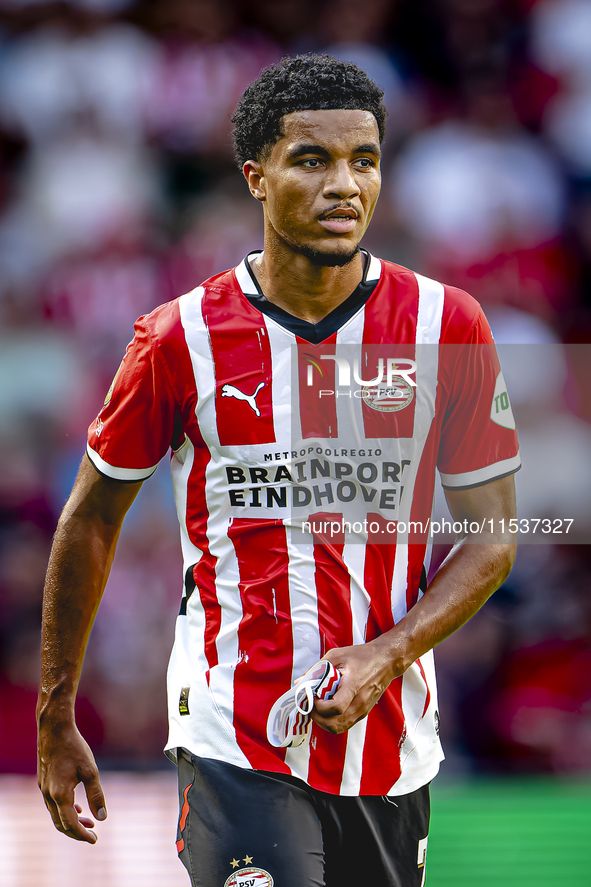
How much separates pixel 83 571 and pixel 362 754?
72cm

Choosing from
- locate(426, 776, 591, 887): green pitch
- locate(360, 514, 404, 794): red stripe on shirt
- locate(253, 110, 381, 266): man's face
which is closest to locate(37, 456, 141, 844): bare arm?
locate(360, 514, 404, 794): red stripe on shirt

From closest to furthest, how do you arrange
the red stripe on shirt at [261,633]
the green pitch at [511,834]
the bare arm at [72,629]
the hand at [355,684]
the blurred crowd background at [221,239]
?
the hand at [355,684]
the red stripe on shirt at [261,633]
the bare arm at [72,629]
the green pitch at [511,834]
the blurred crowd background at [221,239]

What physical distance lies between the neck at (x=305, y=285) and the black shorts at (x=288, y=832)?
1.00m

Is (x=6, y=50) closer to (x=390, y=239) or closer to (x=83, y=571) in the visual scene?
(x=390, y=239)

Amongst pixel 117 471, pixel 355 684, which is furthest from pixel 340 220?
pixel 355 684

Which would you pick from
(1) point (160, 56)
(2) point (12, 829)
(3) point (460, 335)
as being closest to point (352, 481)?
(3) point (460, 335)

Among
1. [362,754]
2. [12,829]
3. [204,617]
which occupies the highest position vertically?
[204,617]

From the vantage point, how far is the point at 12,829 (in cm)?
391

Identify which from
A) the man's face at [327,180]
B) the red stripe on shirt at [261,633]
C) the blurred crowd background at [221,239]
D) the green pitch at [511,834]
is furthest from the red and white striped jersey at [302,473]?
the blurred crowd background at [221,239]

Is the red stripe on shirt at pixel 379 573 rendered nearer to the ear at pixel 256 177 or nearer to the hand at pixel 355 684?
the hand at pixel 355 684

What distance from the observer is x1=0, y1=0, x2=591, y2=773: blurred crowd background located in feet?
15.0

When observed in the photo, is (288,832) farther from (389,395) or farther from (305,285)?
(305,285)

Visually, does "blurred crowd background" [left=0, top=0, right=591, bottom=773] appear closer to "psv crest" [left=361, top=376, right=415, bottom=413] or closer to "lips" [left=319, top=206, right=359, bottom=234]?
"psv crest" [left=361, top=376, right=415, bottom=413]

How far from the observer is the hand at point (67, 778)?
2.09 m
